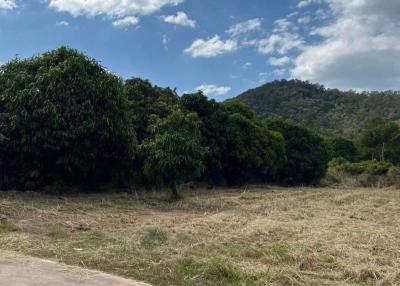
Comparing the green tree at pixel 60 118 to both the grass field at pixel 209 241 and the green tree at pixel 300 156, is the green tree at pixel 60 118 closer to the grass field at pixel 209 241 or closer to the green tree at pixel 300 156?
the grass field at pixel 209 241

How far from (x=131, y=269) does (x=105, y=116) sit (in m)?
10.8

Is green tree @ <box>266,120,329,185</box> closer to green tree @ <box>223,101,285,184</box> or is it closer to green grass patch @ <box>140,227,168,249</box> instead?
green tree @ <box>223,101,285,184</box>

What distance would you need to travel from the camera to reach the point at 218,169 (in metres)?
25.3

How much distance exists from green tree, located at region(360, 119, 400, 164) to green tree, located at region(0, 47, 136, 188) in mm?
32840

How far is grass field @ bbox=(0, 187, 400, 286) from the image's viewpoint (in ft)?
20.9

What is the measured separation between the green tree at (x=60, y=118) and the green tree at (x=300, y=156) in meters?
16.8

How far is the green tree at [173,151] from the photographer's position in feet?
54.7

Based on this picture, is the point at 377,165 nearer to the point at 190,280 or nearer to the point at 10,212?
the point at 10,212

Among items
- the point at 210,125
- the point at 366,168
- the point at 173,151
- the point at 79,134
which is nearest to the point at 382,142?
the point at 366,168

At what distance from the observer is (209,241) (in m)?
8.73

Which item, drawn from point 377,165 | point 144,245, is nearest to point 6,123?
point 144,245

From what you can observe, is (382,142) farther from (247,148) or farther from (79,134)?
(79,134)

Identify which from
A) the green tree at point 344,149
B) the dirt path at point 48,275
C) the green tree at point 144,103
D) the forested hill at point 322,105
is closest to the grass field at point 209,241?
the dirt path at point 48,275

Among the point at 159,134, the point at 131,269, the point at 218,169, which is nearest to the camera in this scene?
the point at 131,269
